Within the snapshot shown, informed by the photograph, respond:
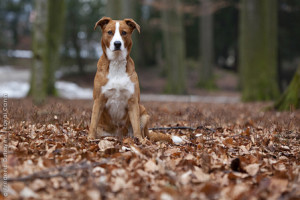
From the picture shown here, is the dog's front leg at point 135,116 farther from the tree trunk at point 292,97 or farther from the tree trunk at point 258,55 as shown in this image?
the tree trunk at point 258,55

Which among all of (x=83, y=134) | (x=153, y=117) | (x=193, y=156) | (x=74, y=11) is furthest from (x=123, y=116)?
(x=74, y=11)

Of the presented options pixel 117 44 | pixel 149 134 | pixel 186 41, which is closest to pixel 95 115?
pixel 149 134

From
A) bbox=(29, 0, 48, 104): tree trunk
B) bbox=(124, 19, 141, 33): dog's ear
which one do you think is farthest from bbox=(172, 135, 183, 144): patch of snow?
bbox=(29, 0, 48, 104): tree trunk

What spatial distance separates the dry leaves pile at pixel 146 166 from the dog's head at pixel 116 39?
46.6 inches

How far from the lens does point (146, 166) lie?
10.7 feet

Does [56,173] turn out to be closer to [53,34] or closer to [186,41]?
[53,34]

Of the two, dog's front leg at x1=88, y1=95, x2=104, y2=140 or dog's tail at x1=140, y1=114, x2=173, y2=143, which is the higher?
dog's front leg at x1=88, y1=95, x2=104, y2=140

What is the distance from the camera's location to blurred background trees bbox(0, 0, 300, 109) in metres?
13.6

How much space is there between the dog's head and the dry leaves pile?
1.18 meters

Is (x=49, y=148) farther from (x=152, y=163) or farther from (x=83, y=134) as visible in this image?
(x=152, y=163)

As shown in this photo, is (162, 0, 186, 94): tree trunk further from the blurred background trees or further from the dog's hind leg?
the dog's hind leg

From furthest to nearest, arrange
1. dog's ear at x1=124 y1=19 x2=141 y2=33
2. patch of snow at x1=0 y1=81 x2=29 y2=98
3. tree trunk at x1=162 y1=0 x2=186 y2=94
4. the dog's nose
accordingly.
→ tree trunk at x1=162 y1=0 x2=186 y2=94
patch of snow at x1=0 y1=81 x2=29 y2=98
dog's ear at x1=124 y1=19 x2=141 y2=33
the dog's nose

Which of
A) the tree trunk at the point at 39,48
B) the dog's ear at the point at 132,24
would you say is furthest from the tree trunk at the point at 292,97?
the tree trunk at the point at 39,48

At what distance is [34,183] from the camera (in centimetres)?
269
